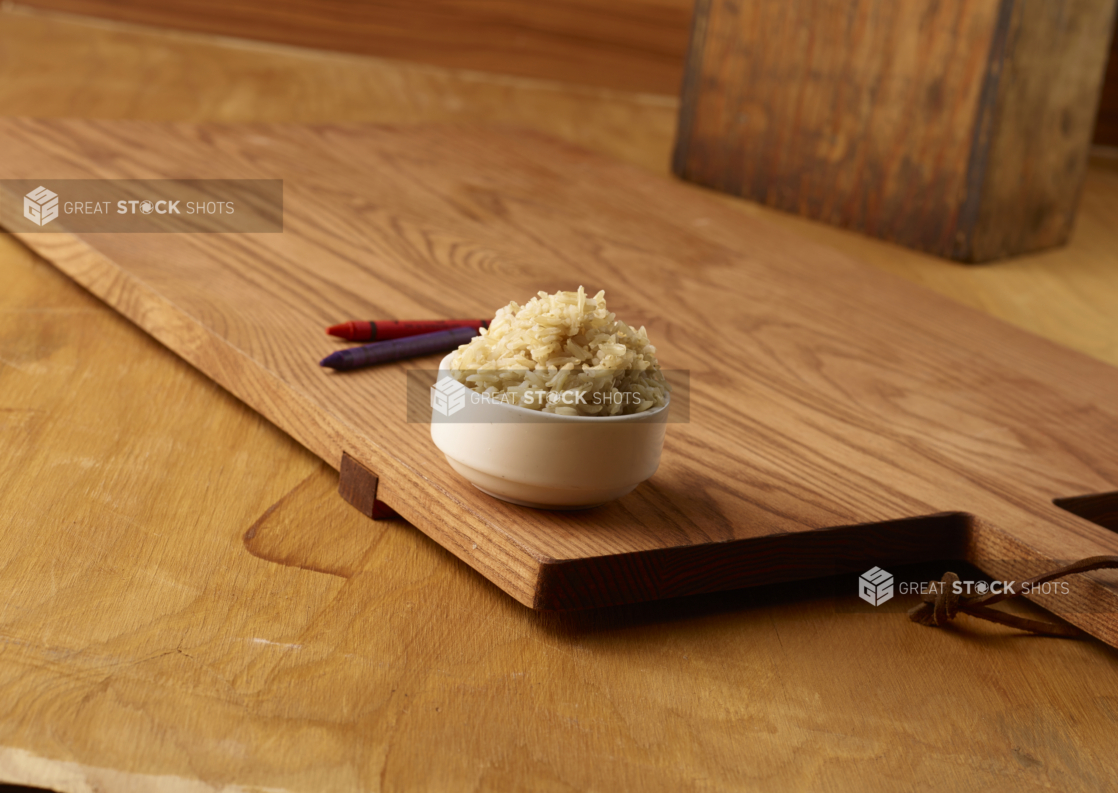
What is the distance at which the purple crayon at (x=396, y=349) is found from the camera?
0.89m

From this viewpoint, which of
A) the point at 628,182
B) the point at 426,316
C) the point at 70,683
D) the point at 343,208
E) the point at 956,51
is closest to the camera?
the point at 70,683

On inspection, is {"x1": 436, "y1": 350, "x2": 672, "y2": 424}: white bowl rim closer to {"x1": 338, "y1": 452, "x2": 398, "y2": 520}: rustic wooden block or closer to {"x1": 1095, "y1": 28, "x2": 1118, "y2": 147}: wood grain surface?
{"x1": 338, "y1": 452, "x2": 398, "y2": 520}: rustic wooden block

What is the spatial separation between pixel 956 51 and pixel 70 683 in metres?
1.53

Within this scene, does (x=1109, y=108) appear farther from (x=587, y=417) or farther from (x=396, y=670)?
(x=396, y=670)

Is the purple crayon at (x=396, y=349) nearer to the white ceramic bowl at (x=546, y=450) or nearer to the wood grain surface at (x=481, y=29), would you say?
the white ceramic bowl at (x=546, y=450)

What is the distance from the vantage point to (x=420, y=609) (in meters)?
0.68

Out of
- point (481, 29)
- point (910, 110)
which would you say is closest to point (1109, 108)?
point (910, 110)

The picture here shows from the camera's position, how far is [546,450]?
664 millimetres

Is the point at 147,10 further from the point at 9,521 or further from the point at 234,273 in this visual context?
the point at 9,521

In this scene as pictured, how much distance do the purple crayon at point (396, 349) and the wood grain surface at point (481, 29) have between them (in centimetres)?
201

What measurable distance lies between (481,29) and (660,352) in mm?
1968

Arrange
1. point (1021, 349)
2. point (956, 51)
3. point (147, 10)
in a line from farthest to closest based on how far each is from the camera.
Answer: point (147, 10) < point (956, 51) < point (1021, 349)

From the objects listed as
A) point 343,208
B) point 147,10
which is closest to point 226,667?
point 343,208

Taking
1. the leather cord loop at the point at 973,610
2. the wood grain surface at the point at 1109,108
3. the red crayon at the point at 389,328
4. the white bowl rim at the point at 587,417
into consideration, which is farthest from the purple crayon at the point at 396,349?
the wood grain surface at the point at 1109,108
